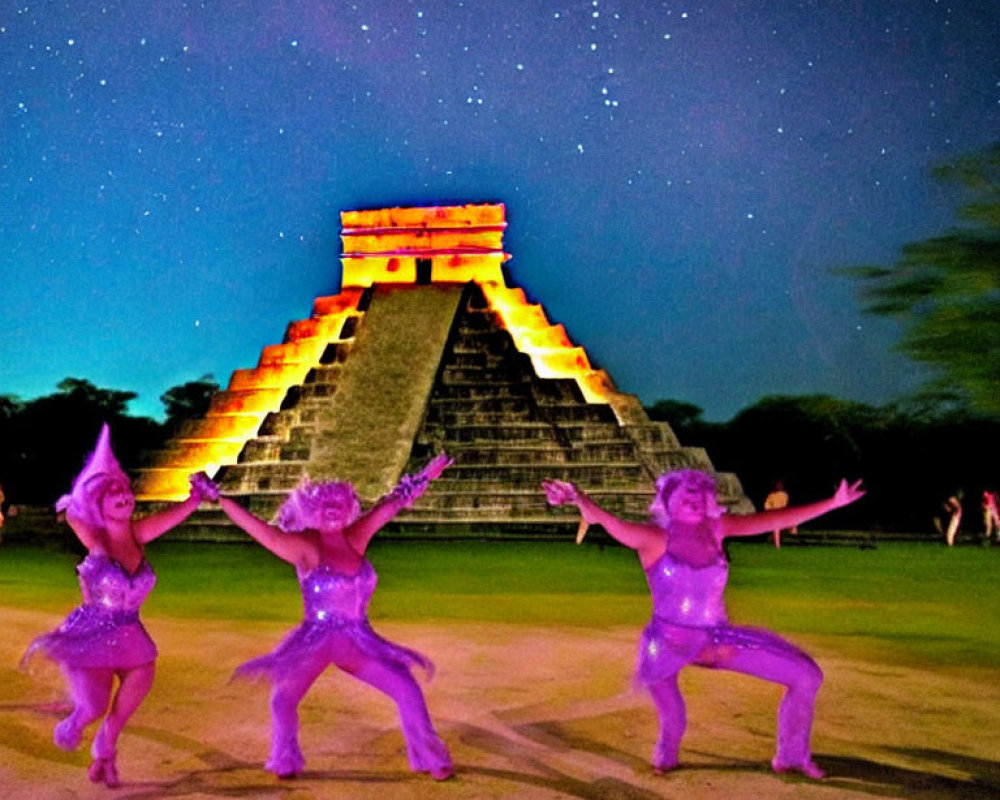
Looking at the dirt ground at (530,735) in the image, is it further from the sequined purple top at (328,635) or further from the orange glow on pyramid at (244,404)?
the orange glow on pyramid at (244,404)

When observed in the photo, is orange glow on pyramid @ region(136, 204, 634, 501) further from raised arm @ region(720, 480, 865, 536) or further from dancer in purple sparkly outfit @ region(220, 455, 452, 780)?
dancer in purple sparkly outfit @ region(220, 455, 452, 780)

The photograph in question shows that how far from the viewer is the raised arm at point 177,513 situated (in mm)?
5828

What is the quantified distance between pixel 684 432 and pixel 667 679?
165 feet

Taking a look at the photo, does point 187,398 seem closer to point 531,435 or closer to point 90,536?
point 531,435

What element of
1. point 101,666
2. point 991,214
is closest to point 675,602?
point 101,666

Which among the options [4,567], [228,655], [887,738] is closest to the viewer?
[887,738]

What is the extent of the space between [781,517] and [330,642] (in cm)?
227

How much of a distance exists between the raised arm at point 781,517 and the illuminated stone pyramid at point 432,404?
70.7 feet

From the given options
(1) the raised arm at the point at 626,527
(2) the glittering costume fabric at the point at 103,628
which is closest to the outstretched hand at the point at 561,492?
(1) the raised arm at the point at 626,527

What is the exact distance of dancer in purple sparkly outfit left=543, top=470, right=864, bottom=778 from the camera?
555 centimetres

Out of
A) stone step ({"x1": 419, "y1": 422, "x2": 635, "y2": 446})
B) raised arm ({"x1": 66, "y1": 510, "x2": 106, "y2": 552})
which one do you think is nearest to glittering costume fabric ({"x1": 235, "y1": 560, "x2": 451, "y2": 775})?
raised arm ({"x1": 66, "y1": 510, "x2": 106, "y2": 552})

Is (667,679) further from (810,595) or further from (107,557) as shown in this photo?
(810,595)

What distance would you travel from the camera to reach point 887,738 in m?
6.45

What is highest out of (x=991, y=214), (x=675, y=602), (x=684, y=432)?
(x=684, y=432)
